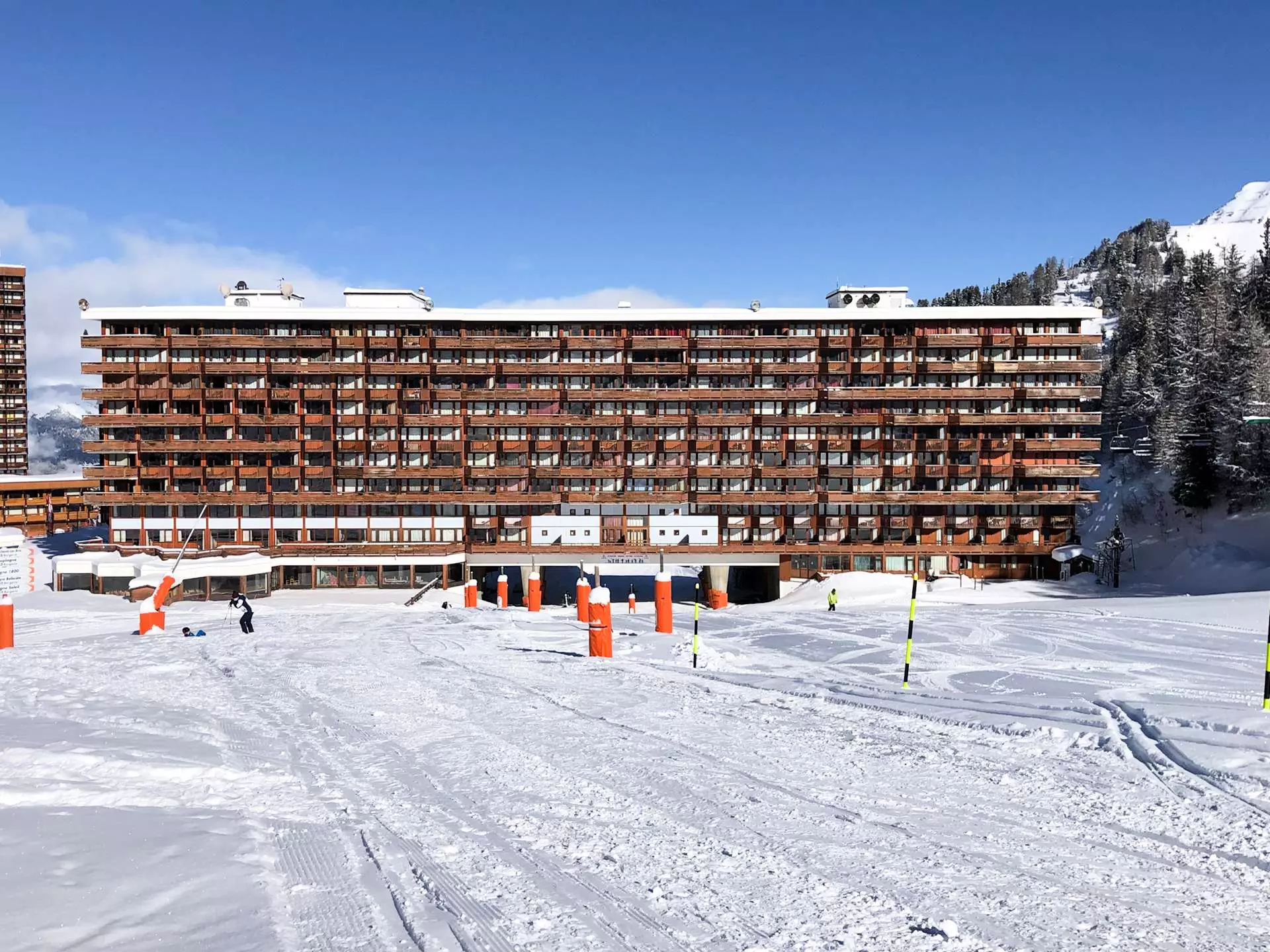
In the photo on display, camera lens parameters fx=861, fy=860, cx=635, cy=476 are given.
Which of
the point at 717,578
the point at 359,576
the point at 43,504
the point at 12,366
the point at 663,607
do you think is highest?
the point at 12,366

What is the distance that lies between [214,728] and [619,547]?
52.1m

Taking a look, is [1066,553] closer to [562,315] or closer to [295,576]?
[562,315]

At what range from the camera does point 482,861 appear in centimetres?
750

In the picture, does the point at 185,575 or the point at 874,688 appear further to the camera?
the point at 185,575

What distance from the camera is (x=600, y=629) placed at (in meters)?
21.4

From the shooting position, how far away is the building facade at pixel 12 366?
5123 inches

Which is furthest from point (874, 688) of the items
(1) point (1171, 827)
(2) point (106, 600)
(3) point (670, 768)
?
(2) point (106, 600)

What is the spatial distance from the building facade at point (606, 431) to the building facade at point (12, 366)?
8384 cm

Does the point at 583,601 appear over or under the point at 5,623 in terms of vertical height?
under

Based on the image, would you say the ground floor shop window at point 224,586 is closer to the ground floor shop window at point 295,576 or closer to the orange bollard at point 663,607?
the ground floor shop window at point 295,576

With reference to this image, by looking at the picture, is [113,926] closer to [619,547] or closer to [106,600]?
[106,600]

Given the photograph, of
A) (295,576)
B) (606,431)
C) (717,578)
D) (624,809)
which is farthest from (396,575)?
(624,809)

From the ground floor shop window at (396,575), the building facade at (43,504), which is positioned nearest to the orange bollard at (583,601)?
the ground floor shop window at (396,575)

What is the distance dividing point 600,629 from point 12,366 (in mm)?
145623
